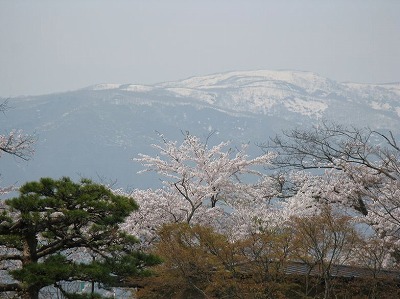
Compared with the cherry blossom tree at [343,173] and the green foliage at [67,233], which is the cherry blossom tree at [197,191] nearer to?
the cherry blossom tree at [343,173]

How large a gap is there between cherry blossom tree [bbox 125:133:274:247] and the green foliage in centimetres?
1015

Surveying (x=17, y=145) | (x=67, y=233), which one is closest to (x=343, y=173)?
(x=17, y=145)

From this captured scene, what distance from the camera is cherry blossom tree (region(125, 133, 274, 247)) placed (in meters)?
23.9

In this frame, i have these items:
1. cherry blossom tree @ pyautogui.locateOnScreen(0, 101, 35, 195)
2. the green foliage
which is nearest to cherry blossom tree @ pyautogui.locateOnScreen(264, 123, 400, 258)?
cherry blossom tree @ pyautogui.locateOnScreen(0, 101, 35, 195)

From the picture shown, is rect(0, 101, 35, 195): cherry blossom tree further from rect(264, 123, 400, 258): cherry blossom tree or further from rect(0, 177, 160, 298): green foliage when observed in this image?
rect(264, 123, 400, 258): cherry blossom tree

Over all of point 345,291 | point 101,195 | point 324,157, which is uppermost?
point 101,195

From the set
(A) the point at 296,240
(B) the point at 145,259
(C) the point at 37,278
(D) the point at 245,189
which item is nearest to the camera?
(C) the point at 37,278

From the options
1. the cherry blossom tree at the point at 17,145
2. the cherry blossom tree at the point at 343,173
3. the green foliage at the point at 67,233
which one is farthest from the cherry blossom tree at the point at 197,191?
the green foliage at the point at 67,233

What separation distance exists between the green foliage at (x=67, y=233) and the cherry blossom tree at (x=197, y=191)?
10154 mm

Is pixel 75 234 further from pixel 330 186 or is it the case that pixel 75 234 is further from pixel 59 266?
pixel 330 186

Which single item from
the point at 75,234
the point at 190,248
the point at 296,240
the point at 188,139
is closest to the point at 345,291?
the point at 296,240

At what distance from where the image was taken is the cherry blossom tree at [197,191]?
23922mm

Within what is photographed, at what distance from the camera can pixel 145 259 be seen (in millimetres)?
12570

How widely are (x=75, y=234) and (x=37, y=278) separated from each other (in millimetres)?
1373
